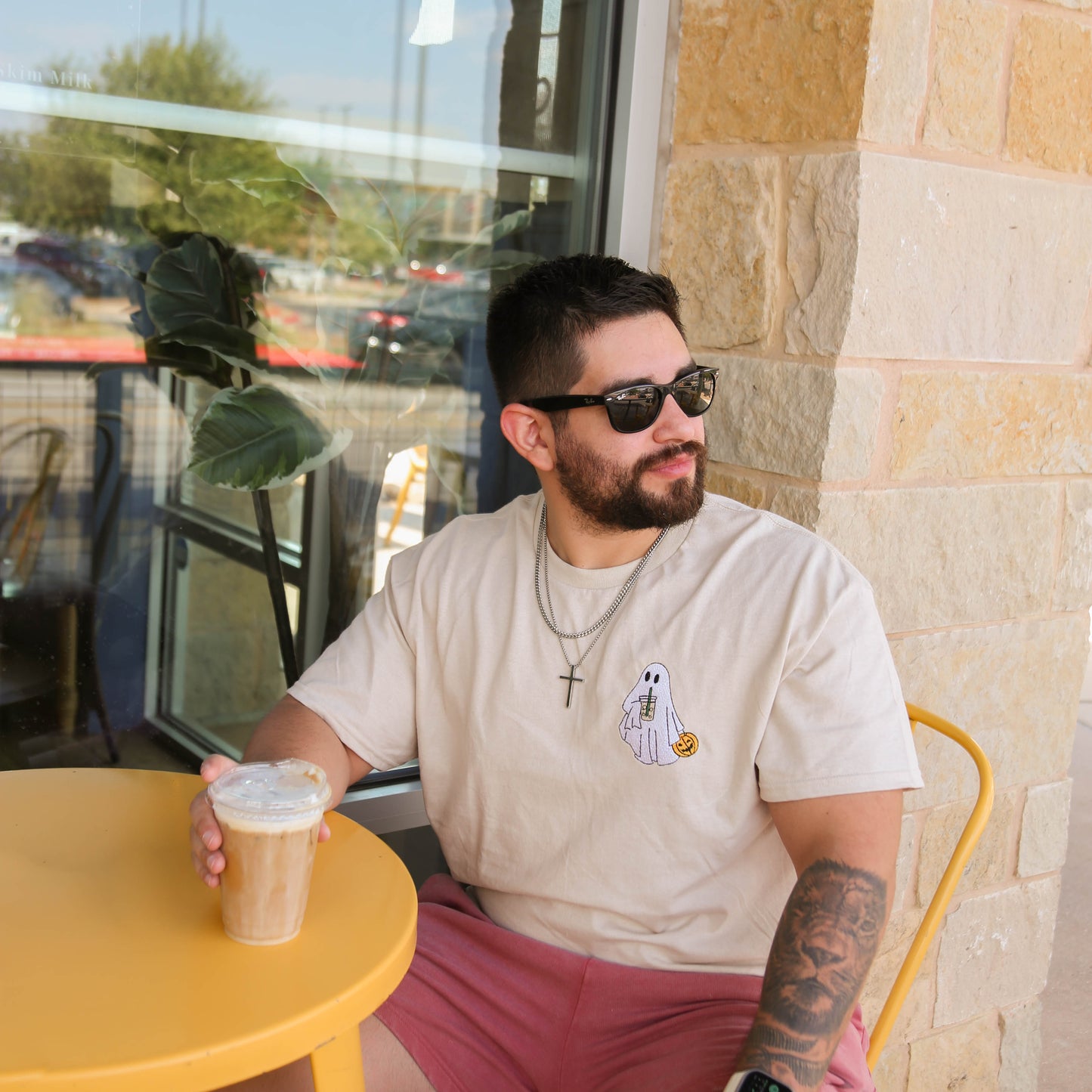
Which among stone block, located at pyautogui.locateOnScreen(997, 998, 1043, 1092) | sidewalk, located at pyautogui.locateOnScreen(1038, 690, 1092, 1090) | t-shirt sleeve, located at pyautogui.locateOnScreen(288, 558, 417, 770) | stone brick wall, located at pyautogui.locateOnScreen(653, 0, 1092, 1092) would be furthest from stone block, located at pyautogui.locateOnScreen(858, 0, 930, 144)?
sidewalk, located at pyautogui.locateOnScreen(1038, 690, 1092, 1090)

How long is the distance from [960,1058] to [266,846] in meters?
1.91

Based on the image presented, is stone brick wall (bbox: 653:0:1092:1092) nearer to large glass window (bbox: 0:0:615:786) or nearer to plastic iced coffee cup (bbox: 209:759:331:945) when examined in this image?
large glass window (bbox: 0:0:615:786)

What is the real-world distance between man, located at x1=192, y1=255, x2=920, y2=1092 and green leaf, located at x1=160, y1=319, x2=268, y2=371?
2.05 feet

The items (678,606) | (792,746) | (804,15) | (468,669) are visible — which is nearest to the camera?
(792,746)

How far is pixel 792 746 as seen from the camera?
1536 mm

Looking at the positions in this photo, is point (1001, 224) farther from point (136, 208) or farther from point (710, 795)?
point (136, 208)

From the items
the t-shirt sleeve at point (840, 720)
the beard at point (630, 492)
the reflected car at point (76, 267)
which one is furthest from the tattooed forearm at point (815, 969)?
the reflected car at point (76, 267)

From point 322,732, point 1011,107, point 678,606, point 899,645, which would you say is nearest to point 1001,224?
point 1011,107

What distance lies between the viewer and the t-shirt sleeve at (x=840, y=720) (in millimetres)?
1498

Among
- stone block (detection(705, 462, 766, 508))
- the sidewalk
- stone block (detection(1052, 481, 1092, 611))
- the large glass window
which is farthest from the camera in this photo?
the sidewalk

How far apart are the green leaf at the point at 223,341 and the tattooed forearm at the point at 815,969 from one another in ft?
4.69

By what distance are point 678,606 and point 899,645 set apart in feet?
2.27

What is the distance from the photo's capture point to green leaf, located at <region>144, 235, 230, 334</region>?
7.08 feet

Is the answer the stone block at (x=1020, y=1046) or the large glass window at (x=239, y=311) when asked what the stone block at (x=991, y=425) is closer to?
the large glass window at (x=239, y=311)
